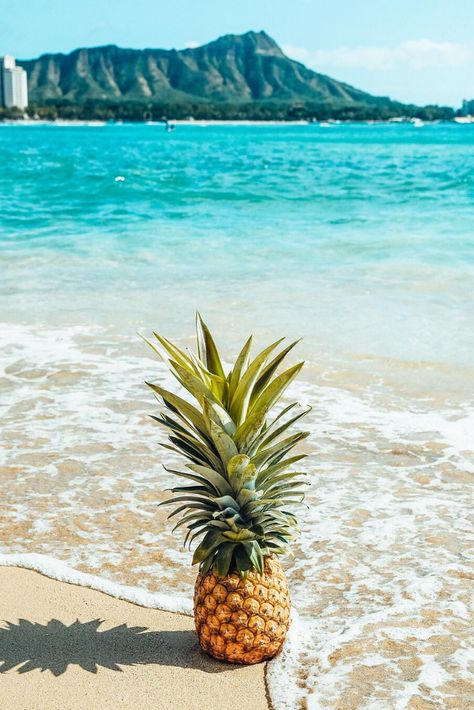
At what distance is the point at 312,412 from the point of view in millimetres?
8203

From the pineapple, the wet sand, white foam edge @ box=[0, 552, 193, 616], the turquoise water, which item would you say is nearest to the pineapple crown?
the pineapple

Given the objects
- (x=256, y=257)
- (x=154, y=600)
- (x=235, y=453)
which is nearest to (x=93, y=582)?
(x=154, y=600)

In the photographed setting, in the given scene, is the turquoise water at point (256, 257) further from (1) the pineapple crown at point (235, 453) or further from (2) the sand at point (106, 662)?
(1) the pineapple crown at point (235, 453)

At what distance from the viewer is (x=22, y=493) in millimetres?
6316

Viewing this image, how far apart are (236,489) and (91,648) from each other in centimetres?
111

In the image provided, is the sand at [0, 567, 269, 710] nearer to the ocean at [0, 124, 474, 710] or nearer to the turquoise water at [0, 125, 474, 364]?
the ocean at [0, 124, 474, 710]

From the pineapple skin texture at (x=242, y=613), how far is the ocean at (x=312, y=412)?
0.25 m

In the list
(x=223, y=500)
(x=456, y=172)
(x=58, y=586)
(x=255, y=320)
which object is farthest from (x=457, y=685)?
(x=456, y=172)

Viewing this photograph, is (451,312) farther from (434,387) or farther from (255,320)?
(434,387)

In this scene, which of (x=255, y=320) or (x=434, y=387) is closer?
(x=434, y=387)

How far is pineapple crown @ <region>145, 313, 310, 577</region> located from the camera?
11.9 feet

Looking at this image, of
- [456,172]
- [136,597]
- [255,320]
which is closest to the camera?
[136,597]

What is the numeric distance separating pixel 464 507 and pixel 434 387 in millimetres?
3197

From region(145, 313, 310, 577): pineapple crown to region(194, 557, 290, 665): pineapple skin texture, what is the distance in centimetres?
7
